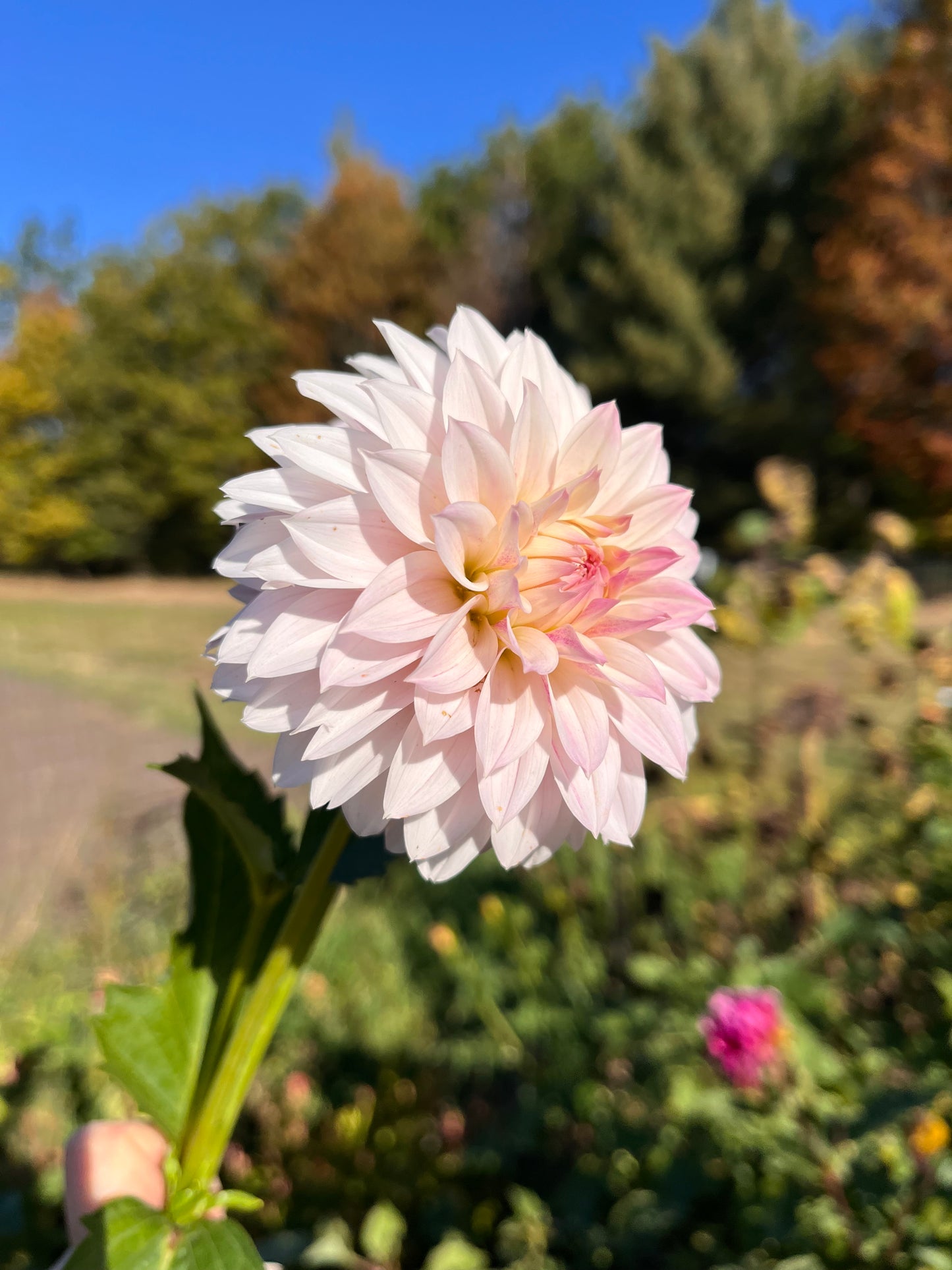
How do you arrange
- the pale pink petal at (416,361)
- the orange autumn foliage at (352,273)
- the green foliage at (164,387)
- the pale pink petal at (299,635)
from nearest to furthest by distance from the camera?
1. the pale pink petal at (299,635)
2. the pale pink petal at (416,361)
3. the orange autumn foliage at (352,273)
4. the green foliage at (164,387)

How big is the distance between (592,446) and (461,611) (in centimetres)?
19

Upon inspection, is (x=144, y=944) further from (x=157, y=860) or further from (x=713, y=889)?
(x=713, y=889)

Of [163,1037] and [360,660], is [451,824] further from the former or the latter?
[163,1037]

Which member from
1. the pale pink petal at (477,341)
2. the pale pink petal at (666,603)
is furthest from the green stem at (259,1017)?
the pale pink petal at (477,341)

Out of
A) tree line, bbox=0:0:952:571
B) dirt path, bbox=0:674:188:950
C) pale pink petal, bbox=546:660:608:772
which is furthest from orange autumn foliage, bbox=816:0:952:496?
pale pink petal, bbox=546:660:608:772

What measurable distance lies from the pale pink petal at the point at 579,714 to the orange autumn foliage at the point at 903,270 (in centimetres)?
1130

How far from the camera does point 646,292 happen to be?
40.9ft

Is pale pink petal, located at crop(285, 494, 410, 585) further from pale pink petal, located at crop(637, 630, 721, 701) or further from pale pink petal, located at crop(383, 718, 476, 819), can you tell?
pale pink petal, located at crop(637, 630, 721, 701)

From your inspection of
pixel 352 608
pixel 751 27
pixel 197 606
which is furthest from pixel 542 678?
pixel 751 27

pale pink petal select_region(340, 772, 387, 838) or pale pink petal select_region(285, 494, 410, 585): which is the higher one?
pale pink petal select_region(285, 494, 410, 585)

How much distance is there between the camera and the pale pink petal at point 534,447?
0.65 meters

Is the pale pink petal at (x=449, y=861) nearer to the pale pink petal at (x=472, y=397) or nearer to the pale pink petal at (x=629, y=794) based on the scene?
the pale pink petal at (x=629, y=794)

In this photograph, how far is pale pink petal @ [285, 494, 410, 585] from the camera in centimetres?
61

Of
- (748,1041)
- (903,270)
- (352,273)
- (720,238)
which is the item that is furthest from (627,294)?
(748,1041)
